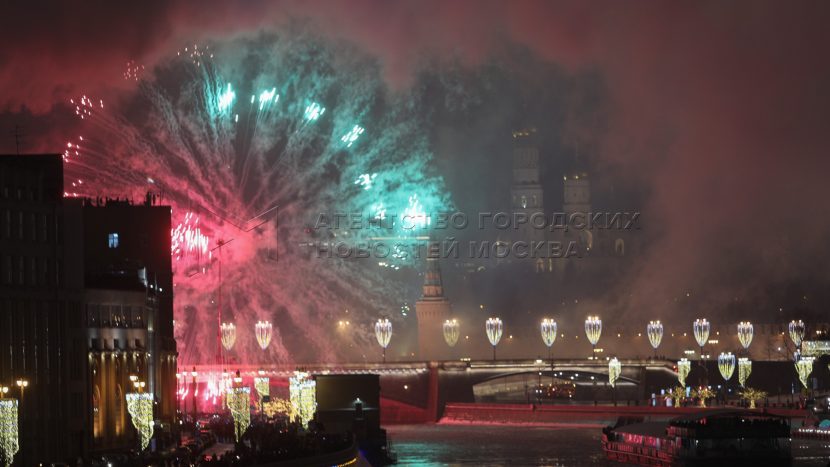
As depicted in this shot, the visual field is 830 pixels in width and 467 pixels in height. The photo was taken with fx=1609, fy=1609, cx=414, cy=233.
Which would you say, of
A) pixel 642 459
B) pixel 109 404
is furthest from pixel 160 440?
pixel 642 459

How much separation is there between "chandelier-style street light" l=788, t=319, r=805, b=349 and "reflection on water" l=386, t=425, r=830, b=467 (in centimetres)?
4040

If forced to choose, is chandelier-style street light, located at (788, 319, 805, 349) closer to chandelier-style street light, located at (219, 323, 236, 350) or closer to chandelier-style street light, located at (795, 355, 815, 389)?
chandelier-style street light, located at (795, 355, 815, 389)

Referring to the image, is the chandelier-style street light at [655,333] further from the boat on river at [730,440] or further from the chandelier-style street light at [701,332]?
the boat on river at [730,440]

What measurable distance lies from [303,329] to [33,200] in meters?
119

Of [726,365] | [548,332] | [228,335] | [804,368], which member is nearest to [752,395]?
[726,365]

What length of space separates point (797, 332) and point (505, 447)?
67909 millimetres

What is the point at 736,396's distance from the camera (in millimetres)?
174125

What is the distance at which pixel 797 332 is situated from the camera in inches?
7303

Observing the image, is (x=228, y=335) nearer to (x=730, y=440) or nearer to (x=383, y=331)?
(x=383, y=331)

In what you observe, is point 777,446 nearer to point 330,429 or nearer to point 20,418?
point 330,429

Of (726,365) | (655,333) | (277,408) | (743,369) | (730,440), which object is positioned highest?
(655,333)

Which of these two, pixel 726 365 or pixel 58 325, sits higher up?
pixel 58 325

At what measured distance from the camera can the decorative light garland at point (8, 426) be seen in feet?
215

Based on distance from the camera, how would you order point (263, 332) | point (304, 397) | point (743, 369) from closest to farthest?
point (304, 397) < point (263, 332) < point (743, 369)
